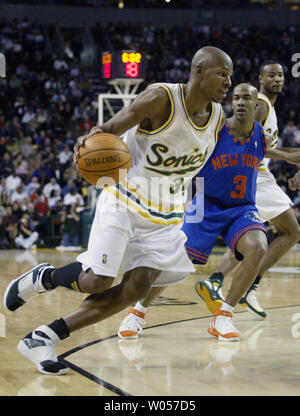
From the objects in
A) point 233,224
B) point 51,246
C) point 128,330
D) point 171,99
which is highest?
point 171,99

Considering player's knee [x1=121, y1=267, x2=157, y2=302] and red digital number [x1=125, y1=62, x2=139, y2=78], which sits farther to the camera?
red digital number [x1=125, y1=62, x2=139, y2=78]

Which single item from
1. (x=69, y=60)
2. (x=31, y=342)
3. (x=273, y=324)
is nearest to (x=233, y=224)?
(x=273, y=324)

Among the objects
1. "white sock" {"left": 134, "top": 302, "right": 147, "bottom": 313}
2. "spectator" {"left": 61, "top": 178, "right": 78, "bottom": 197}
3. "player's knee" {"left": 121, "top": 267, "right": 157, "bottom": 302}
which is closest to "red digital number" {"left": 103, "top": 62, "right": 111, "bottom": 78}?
"spectator" {"left": 61, "top": 178, "right": 78, "bottom": 197}

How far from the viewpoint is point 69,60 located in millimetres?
19422

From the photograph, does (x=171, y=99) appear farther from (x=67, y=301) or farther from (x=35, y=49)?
(x=35, y=49)

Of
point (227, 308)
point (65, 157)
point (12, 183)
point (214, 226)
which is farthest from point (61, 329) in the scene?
point (65, 157)

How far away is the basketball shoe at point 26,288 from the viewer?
3.94 m

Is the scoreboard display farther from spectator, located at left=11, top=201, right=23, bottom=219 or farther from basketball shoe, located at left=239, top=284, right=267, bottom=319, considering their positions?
basketball shoe, located at left=239, top=284, right=267, bottom=319

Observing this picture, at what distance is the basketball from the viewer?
11.0 feet

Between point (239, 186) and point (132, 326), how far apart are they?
1.26 metres

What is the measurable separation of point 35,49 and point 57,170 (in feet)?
19.8

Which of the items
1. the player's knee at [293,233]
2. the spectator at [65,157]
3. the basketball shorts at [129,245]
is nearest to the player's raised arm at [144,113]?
the basketball shorts at [129,245]

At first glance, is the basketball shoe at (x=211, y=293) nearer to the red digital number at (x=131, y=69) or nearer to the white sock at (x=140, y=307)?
the white sock at (x=140, y=307)

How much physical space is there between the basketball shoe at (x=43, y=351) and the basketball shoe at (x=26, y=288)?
43cm
